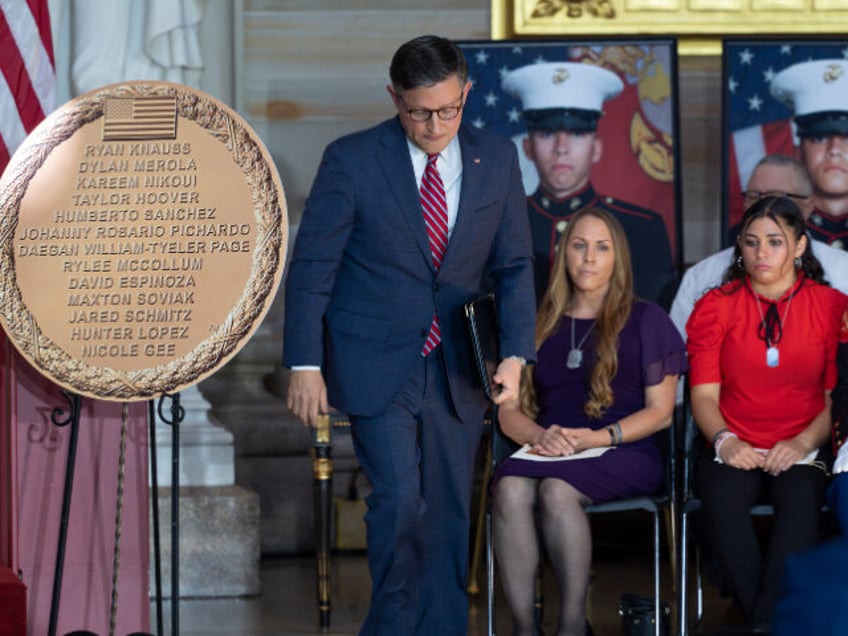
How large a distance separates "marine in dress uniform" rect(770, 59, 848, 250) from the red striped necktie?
9.14 feet

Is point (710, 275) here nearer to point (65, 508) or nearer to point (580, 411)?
point (580, 411)

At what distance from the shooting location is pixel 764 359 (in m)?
5.08

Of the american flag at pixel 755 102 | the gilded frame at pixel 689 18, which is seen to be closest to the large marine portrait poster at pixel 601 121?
the american flag at pixel 755 102

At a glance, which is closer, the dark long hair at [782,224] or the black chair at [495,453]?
the black chair at [495,453]

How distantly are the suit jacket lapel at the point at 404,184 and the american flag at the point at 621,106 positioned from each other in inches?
96.8

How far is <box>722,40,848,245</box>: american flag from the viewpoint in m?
6.47

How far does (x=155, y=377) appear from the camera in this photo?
403 centimetres

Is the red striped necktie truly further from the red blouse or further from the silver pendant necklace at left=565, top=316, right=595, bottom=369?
the red blouse

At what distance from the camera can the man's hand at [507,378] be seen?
4.09 m

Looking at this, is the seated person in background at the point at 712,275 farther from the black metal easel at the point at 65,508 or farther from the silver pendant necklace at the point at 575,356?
the black metal easel at the point at 65,508

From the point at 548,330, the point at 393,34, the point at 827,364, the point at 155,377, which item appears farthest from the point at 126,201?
the point at 393,34

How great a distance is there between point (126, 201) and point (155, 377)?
18.5 inches

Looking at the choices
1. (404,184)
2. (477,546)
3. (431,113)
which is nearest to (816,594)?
(431,113)

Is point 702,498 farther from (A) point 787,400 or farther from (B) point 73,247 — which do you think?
(B) point 73,247
